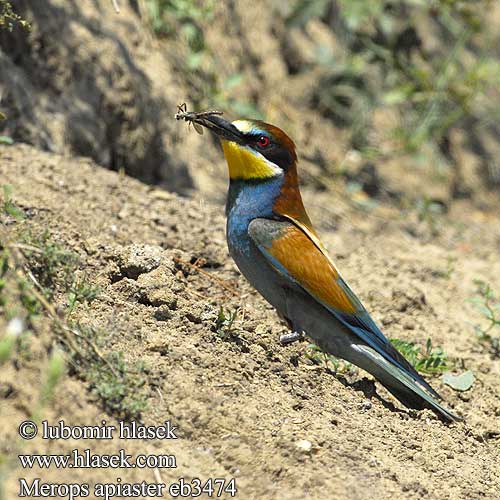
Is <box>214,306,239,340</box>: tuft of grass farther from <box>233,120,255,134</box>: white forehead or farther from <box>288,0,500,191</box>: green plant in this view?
<box>288,0,500,191</box>: green plant

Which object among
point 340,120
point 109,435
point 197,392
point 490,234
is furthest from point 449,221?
point 109,435

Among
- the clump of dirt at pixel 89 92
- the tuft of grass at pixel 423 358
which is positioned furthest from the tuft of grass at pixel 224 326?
the clump of dirt at pixel 89 92

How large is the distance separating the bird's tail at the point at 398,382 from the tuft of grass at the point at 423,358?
0.28m

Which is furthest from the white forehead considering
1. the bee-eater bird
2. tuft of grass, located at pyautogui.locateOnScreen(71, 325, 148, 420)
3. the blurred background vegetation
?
the blurred background vegetation

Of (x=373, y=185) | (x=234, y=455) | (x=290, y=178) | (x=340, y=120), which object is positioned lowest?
(x=234, y=455)

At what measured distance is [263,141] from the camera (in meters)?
4.12

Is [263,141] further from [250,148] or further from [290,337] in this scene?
[290,337]

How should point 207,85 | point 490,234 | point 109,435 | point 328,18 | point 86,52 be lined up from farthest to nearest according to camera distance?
point 328,18 < point 490,234 < point 207,85 < point 86,52 < point 109,435

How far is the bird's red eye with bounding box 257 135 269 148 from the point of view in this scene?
412cm

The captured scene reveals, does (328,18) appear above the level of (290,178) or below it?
above

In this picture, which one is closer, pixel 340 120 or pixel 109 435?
pixel 109 435

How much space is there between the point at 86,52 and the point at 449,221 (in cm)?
315

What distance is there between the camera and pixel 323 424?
324 centimetres

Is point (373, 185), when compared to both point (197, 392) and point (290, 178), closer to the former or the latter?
point (290, 178)
